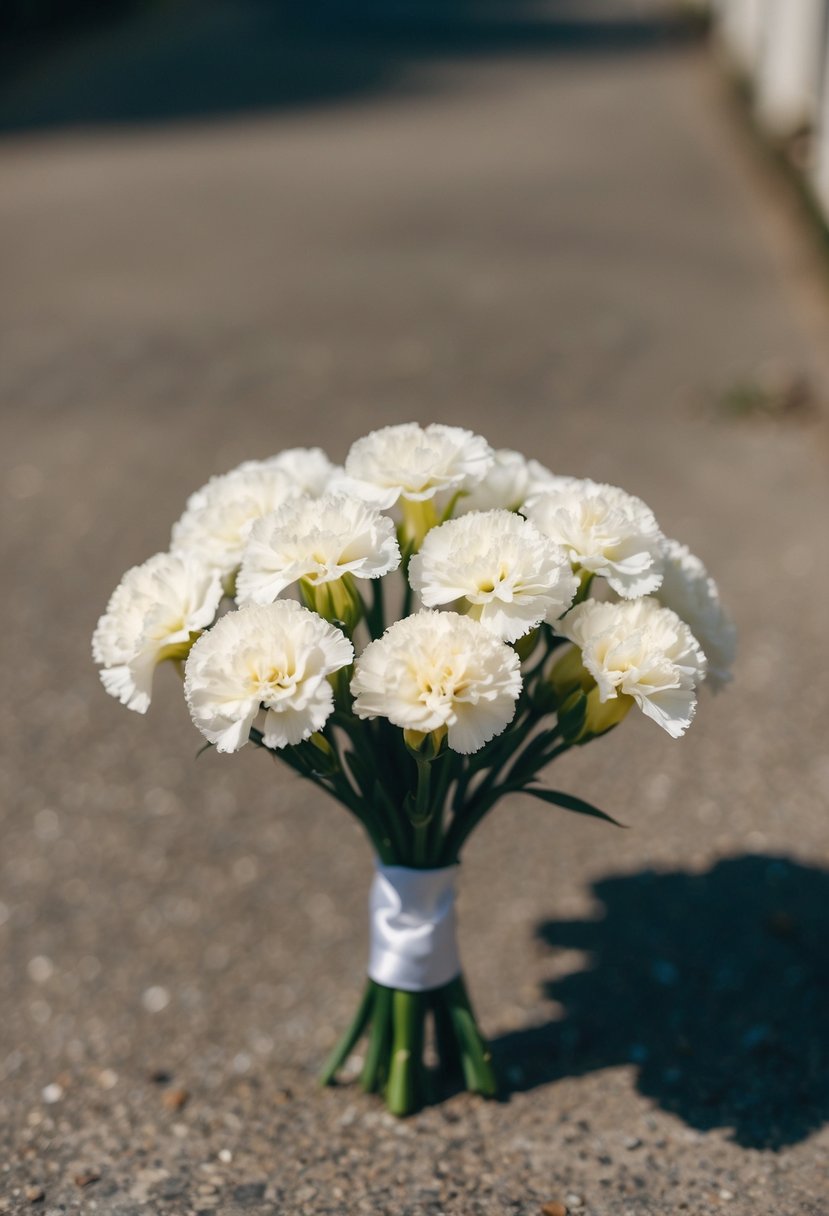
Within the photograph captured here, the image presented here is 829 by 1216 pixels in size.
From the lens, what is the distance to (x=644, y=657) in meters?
1.71

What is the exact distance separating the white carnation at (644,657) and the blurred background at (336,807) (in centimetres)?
77

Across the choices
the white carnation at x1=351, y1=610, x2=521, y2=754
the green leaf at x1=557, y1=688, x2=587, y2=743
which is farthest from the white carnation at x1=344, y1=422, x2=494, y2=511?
the green leaf at x1=557, y1=688, x2=587, y2=743

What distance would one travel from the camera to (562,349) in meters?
5.65

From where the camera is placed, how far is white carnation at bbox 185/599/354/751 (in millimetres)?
1611

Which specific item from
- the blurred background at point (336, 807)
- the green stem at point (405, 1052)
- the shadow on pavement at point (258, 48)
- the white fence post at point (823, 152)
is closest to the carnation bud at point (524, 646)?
the green stem at point (405, 1052)

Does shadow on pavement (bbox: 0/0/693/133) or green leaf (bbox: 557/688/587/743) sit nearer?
green leaf (bbox: 557/688/587/743)

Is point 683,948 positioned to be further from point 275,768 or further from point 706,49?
point 706,49

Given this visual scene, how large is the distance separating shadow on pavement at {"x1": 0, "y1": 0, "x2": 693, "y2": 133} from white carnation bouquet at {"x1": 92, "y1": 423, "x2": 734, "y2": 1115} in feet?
28.7

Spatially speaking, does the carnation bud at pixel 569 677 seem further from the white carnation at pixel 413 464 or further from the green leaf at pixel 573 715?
the white carnation at pixel 413 464

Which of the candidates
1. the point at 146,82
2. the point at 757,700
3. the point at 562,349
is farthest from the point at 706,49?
the point at 757,700

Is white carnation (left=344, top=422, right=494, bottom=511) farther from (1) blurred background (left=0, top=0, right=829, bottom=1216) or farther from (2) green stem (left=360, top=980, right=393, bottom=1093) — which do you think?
(1) blurred background (left=0, top=0, right=829, bottom=1216)

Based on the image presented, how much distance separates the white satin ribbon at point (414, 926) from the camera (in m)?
2.02

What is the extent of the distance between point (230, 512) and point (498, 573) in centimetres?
43

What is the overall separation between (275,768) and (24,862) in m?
0.61
